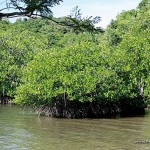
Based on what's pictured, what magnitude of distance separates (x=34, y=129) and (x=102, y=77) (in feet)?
21.1

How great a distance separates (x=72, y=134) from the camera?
15633 mm

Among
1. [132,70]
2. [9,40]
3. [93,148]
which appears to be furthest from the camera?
[9,40]

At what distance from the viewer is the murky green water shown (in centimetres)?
1301

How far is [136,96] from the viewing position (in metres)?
23.8

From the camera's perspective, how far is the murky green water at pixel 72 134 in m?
13.0

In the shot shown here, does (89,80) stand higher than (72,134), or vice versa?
(89,80)

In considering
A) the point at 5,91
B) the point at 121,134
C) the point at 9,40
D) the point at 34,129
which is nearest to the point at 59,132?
the point at 34,129

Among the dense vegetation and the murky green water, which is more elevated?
the dense vegetation

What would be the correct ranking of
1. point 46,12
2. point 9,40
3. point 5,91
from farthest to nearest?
point 9,40, point 5,91, point 46,12

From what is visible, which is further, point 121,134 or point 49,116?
point 49,116

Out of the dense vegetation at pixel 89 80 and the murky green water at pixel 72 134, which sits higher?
the dense vegetation at pixel 89 80

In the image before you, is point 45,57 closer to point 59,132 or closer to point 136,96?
point 136,96

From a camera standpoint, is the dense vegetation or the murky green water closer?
the murky green water

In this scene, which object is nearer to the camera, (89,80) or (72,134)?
(72,134)
